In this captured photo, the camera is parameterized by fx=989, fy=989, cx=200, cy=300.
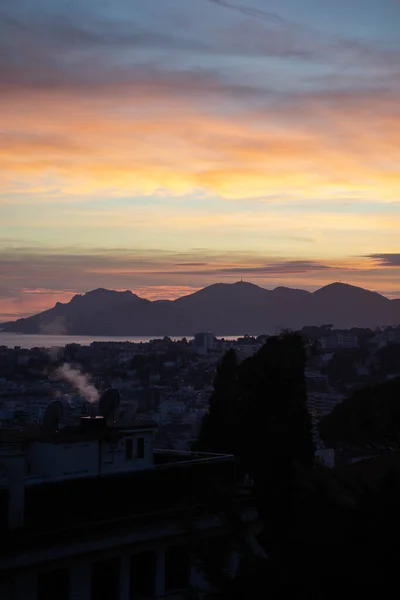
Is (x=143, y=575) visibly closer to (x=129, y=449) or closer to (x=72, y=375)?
(x=129, y=449)

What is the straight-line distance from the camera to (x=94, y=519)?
9781 millimetres

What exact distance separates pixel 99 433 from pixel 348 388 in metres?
52.2

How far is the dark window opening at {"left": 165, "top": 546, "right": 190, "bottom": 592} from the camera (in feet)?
33.9


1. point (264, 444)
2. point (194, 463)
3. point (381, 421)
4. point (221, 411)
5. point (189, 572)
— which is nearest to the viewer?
point (189, 572)

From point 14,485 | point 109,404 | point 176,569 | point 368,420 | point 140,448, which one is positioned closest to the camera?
point 14,485

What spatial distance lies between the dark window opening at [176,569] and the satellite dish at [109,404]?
10.4ft

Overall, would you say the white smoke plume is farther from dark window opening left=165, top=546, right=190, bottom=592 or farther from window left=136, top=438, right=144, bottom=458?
dark window opening left=165, top=546, right=190, bottom=592

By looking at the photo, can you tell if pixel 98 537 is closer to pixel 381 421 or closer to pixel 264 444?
pixel 264 444

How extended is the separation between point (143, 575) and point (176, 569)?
47 centimetres

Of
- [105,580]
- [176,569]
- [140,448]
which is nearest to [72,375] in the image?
[140,448]

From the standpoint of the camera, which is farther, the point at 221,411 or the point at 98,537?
the point at 221,411

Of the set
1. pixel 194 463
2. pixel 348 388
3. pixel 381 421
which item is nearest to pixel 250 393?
pixel 194 463

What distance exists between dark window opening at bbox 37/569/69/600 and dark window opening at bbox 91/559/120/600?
1.14 ft

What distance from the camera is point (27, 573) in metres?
8.83
